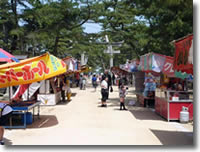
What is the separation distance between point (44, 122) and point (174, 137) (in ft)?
17.2

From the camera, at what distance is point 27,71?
8.96m

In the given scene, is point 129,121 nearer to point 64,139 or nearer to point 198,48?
point 64,139

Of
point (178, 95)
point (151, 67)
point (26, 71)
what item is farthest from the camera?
point (151, 67)

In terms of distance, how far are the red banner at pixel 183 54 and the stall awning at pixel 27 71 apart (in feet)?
14.3

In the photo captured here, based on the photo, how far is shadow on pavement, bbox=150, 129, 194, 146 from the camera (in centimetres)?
749

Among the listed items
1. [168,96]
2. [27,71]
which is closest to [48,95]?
[27,71]

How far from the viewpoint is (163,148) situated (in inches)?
274

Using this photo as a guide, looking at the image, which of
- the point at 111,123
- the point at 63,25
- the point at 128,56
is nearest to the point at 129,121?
the point at 111,123

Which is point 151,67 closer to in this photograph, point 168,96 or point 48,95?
point 168,96

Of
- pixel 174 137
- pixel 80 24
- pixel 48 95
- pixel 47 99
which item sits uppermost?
pixel 80 24

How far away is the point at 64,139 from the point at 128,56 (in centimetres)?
5464

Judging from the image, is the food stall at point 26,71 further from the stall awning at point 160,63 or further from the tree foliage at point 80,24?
the tree foliage at point 80,24

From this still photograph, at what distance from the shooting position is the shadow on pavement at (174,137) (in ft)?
24.6

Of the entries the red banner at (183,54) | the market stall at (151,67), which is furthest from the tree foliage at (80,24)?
the red banner at (183,54)
